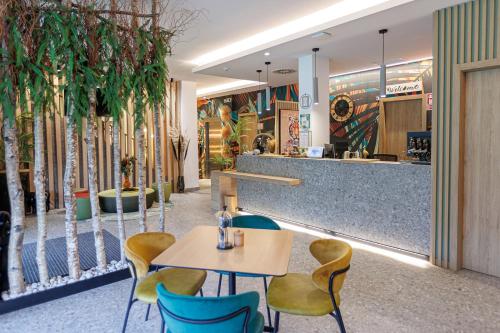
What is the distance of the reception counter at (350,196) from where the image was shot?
422 centimetres

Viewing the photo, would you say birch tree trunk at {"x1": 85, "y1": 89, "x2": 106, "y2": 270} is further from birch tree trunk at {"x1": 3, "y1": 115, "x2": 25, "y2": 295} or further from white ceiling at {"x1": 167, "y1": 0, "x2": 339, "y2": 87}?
white ceiling at {"x1": 167, "y1": 0, "x2": 339, "y2": 87}

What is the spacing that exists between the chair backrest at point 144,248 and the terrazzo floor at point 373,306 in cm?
60

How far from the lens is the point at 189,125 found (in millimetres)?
9711

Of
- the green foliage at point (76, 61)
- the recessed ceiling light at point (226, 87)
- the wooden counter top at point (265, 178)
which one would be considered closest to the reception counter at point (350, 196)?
the wooden counter top at point (265, 178)

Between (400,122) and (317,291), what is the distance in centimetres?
654

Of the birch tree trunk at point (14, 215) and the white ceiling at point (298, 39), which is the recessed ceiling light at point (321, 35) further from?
the birch tree trunk at point (14, 215)

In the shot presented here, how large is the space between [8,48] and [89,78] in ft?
2.11

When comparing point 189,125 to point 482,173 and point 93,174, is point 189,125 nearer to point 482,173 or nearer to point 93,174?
point 93,174

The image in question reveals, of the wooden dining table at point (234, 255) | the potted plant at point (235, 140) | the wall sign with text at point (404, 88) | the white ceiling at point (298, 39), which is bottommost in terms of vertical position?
the wooden dining table at point (234, 255)

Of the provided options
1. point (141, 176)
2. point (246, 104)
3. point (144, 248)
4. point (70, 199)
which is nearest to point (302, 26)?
point (141, 176)

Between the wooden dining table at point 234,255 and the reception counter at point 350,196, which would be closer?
the wooden dining table at point 234,255

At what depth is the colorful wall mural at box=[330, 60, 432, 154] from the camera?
309 inches

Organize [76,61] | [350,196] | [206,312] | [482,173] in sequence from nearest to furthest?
[206,312] → [76,61] → [482,173] → [350,196]

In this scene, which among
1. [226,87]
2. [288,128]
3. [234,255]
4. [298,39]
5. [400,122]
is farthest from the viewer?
[226,87]
